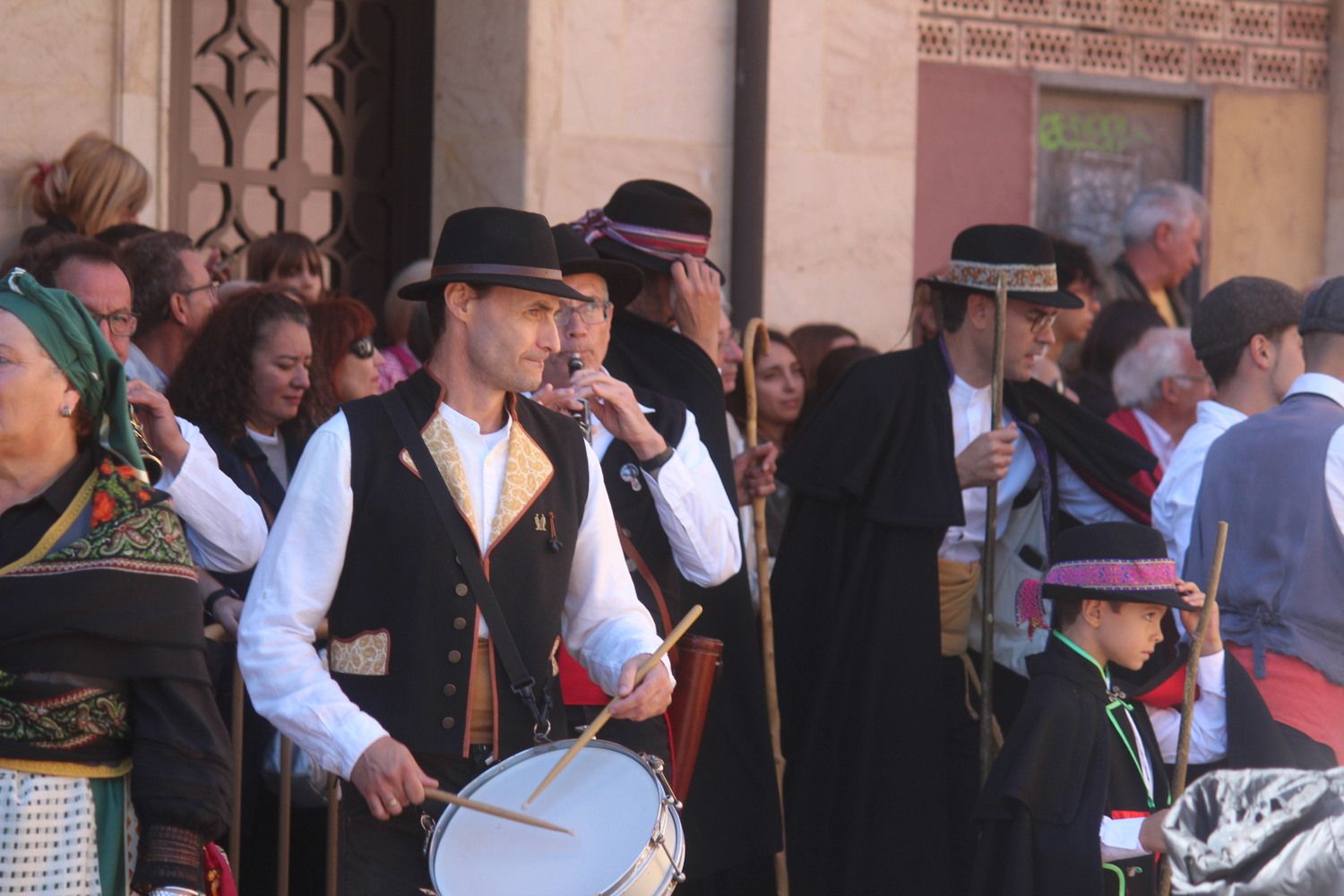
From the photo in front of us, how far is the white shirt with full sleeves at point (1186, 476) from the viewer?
565cm

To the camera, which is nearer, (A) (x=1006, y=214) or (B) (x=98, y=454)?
(B) (x=98, y=454)

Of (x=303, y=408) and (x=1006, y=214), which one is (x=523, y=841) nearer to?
(x=303, y=408)

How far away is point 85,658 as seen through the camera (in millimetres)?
3549

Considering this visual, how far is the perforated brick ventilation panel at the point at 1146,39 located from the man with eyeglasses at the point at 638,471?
4435 mm

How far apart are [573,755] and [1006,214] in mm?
6025

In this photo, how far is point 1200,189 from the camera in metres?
9.62

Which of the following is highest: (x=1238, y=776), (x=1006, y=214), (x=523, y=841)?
(x=1006, y=214)

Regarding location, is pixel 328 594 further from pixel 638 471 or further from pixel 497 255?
pixel 638 471

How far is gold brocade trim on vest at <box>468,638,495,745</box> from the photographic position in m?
3.84

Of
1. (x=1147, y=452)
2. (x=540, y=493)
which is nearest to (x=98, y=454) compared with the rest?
(x=540, y=493)

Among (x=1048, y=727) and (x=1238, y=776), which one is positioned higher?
(x=1238, y=776)

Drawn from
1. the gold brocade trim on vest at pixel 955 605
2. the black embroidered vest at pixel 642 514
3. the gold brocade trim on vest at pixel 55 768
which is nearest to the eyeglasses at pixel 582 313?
the black embroidered vest at pixel 642 514

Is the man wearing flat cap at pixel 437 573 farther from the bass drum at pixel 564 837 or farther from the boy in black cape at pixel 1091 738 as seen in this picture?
the boy in black cape at pixel 1091 738

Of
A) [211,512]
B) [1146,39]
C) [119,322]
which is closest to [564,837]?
[211,512]
